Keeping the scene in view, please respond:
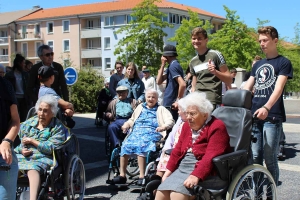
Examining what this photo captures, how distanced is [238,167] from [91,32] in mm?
64787

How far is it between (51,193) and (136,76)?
12.7ft

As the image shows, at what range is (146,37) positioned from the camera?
41.7 meters

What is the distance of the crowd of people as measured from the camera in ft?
12.8

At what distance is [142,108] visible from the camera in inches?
260

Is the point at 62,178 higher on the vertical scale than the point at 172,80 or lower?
lower

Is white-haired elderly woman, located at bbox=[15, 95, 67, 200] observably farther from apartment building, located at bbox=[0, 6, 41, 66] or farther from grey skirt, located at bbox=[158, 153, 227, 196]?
apartment building, located at bbox=[0, 6, 41, 66]

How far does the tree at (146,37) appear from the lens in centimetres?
4125

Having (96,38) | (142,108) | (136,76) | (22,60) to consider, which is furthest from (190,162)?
(96,38)

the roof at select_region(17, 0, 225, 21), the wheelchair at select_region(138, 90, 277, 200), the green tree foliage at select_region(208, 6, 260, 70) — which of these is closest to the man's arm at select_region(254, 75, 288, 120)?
the wheelchair at select_region(138, 90, 277, 200)

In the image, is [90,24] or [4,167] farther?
[90,24]

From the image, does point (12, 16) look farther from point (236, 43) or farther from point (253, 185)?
point (253, 185)

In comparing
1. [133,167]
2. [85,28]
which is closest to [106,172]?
[133,167]

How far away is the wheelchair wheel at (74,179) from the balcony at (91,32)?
204ft

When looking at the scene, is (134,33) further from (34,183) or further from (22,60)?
(34,183)
